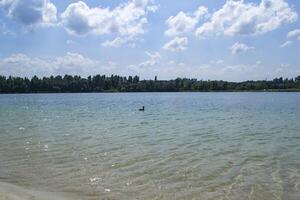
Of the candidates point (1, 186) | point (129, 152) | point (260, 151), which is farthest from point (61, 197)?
point (260, 151)

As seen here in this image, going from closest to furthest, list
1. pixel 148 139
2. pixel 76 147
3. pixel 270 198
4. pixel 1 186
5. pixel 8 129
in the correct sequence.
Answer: pixel 270 198, pixel 1 186, pixel 76 147, pixel 148 139, pixel 8 129

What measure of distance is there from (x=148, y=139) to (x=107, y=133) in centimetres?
477

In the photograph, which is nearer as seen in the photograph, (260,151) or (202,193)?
(202,193)

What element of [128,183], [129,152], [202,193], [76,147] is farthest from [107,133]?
[202,193]

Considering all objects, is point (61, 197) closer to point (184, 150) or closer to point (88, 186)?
point (88, 186)

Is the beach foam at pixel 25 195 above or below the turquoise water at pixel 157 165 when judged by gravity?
above

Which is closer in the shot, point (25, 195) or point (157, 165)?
point (25, 195)

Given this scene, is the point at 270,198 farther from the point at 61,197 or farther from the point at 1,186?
the point at 1,186

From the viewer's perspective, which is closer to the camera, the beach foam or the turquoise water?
the beach foam

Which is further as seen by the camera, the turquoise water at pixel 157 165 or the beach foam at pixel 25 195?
the turquoise water at pixel 157 165

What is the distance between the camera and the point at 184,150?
2091 centimetres

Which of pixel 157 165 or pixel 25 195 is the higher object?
pixel 25 195

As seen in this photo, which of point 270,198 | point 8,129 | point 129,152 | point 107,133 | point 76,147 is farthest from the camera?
point 8,129

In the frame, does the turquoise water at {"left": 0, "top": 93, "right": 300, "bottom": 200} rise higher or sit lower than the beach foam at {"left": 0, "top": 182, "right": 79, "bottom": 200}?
lower
